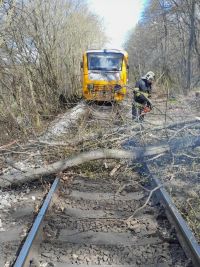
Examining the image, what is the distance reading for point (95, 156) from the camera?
22.4ft

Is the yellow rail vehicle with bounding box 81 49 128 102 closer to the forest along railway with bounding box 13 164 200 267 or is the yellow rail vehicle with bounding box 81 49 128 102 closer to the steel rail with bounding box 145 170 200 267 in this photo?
the forest along railway with bounding box 13 164 200 267

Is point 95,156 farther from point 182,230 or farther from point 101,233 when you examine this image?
point 182,230

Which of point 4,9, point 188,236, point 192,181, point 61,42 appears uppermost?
point 4,9

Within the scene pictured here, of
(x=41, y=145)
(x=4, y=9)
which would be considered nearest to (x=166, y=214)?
(x=41, y=145)

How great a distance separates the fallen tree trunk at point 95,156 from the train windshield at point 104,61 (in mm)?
13981

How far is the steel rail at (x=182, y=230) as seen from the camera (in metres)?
3.73

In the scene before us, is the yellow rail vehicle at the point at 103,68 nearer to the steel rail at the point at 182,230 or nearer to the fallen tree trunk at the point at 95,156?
the fallen tree trunk at the point at 95,156

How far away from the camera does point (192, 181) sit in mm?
6680

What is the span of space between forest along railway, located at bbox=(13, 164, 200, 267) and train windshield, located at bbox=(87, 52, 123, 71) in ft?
50.3

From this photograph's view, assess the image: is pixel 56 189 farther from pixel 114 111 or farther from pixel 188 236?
pixel 114 111

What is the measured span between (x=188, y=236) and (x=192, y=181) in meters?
2.73

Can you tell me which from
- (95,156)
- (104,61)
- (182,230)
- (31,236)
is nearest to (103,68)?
(104,61)

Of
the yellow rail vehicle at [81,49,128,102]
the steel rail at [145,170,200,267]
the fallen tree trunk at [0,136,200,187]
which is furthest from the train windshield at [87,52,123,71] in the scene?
the steel rail at [145,170,200,267]

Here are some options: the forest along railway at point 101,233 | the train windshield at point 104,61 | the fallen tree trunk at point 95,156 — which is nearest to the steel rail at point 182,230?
the forest along railway at point 101,233
